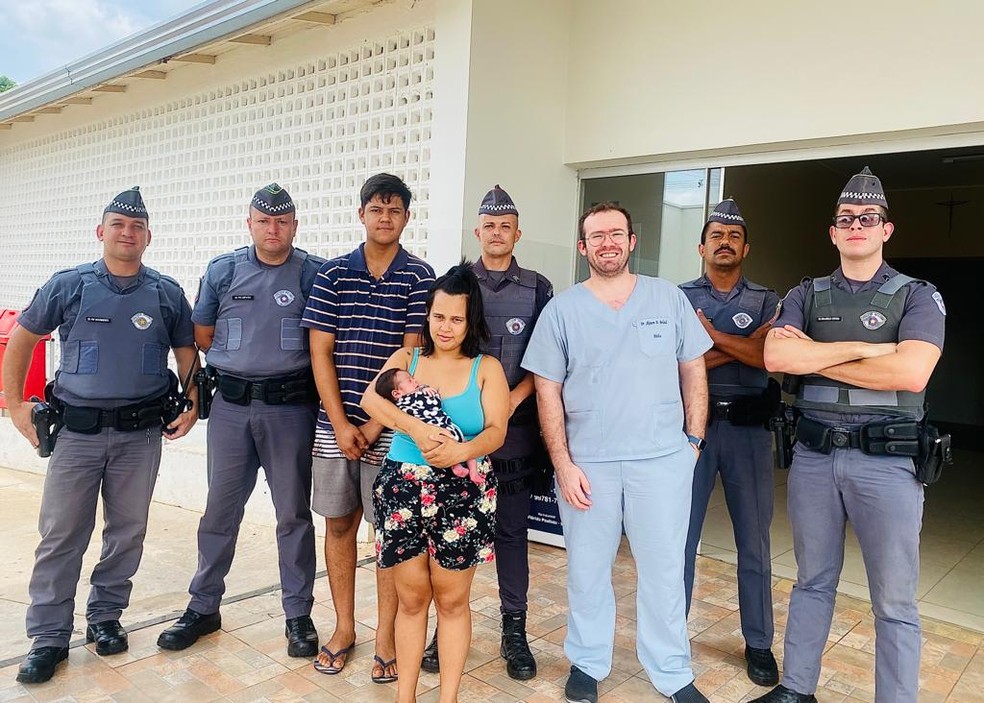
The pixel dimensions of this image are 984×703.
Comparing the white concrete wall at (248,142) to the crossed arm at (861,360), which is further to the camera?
the white concrete wall at (248,142)

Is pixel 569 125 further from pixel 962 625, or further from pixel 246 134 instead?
pixel 962 625

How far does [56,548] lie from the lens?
2.88 meters

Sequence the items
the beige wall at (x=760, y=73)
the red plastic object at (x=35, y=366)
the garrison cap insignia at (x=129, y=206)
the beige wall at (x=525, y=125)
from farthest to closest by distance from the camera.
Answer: the red plastic object at (x=35, y=366) → the beige wall at (x=525, y=125) → the beige wall at (x=760, y=73) → the garrison cap insignia at (x=129, y=206)

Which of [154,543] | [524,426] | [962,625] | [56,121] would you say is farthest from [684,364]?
[56,121]

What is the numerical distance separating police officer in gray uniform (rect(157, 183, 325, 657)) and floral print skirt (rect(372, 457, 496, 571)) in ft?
2.64

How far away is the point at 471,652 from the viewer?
3105mm

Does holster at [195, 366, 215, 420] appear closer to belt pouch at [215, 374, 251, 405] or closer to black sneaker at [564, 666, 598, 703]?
belt pouch at [215, 374, 251, 405]

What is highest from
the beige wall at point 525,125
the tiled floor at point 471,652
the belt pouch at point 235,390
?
the beige wall at point 525,125

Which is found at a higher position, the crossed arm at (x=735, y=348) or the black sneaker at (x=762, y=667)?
the crossed arm at (x=735, y=348)

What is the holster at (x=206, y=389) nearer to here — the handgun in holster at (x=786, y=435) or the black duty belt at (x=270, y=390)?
the black duty belt at (x=270, y=390)

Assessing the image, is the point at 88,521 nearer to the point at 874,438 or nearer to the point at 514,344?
the point at 514,344

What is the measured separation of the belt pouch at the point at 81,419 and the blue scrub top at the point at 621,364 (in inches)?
69.1

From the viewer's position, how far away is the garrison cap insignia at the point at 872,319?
2.43 meters

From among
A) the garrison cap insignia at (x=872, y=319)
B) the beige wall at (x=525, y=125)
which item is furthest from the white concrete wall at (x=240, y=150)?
the garrison cap insignia at (x=872, y=319)
